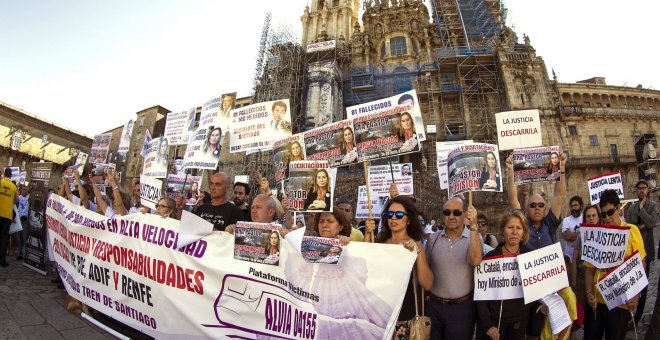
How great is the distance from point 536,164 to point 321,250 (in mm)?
4087

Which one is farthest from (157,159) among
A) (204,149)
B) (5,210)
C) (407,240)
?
(407,240)

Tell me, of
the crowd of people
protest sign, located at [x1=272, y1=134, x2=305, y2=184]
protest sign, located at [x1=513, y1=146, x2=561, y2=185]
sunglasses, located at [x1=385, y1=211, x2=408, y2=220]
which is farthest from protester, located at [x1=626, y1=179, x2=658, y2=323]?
protest sign, located at [x1=272, y1=134, x2=305, y2=184]

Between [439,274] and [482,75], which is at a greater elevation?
[482,75]

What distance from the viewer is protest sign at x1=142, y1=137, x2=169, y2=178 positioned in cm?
950

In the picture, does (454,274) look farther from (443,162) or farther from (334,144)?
(443,162)

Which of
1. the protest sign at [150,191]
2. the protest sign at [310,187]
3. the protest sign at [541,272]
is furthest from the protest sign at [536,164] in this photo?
the protest sign at [150,191]

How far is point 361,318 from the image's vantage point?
121 inches

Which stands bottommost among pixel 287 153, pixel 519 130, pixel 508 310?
pixel 508 310

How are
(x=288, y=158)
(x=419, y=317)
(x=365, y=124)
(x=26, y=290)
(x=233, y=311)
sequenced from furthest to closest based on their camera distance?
(x=26, y=290)
(x=288, y=158)
(x=365, y=124)
(x=233, y=311)
(x=419, y=317)

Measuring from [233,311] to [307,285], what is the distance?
0.94 m

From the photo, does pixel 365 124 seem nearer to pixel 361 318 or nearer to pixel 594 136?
pixel 361 318

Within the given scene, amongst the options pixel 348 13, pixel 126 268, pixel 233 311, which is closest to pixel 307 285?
pixel 233 311

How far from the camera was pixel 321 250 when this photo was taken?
126 inches

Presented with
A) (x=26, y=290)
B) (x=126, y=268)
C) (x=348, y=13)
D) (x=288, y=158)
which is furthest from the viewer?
(x=348, y=13)
